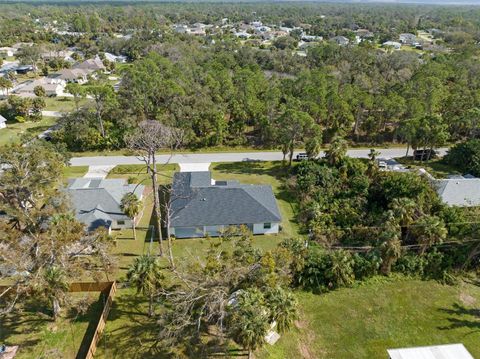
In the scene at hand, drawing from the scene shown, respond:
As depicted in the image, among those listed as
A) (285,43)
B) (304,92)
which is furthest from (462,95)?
(285,43)

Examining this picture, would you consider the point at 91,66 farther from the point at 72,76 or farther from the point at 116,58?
the point at 116,58

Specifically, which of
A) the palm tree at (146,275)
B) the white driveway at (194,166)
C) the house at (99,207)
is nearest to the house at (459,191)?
the white driveway at (194,166)

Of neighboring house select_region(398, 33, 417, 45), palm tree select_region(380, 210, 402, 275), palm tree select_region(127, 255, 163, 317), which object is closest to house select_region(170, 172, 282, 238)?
palm tree select_region(380, 210, 402, 275)

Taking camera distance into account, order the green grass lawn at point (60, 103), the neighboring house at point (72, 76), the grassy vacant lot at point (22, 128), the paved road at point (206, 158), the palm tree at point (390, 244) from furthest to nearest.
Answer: the neighboring house at point (72, 76), the green grass lawn at point (60, 103), the grassy vacant lot at point (22, 128), the paved road at point (206, 158), the palm tree at point (390, 244)

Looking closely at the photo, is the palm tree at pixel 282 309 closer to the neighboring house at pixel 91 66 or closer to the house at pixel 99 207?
the house at pixel 99 207

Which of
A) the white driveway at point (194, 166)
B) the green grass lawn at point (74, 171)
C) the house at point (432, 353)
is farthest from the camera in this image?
the white driveway at point (194, 166)

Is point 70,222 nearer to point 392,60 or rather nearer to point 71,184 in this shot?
point 71,184

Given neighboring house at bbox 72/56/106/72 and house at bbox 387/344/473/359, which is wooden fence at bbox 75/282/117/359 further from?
neighboring house at bbox 72/56/106/72
